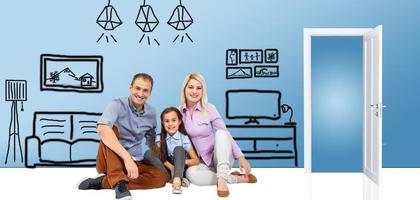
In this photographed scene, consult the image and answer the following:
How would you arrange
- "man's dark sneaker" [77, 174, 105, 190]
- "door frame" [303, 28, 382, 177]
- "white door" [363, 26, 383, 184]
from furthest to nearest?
"door frame" [303, 28, 382, 177]
"white door" [363, 26, 383, 184]
"man's dark sneaker" [77, 174, 105, 190]

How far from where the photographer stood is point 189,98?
5.02 meters

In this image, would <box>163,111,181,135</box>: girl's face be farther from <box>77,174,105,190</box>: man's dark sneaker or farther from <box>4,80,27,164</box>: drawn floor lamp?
<box>4,80,27,164</box>: drawn floor lamp

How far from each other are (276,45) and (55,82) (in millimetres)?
2588

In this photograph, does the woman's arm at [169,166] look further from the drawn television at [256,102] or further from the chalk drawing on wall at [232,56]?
the chalk drawing on wall at [232,56]

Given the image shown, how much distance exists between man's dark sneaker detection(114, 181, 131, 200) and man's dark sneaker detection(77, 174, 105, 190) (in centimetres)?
38

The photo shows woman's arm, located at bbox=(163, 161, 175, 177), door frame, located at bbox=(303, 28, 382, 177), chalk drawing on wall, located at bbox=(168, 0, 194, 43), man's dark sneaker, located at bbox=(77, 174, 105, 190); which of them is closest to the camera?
man's dark sneaker, located at bbox=(77, 174, 105, 190)

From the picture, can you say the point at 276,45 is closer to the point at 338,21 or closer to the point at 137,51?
the point at 338,21

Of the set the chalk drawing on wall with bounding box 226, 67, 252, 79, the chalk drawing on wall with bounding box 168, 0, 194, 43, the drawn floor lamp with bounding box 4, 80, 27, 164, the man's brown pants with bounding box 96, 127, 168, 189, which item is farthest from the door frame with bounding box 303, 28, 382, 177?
the drawn floor lamp with bounding box 4, 80, 27, 164

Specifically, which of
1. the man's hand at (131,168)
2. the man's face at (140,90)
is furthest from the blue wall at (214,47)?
the man's hand at (131,168)

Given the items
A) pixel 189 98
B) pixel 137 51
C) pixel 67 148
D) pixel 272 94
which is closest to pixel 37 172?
pixel 67 148

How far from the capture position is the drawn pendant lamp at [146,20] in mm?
6613

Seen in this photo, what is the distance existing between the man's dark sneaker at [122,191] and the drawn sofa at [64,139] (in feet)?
7.73

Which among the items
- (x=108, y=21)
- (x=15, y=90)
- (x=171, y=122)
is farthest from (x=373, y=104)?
(x=15, y=90)

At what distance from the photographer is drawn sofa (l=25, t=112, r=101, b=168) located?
6637 mm
